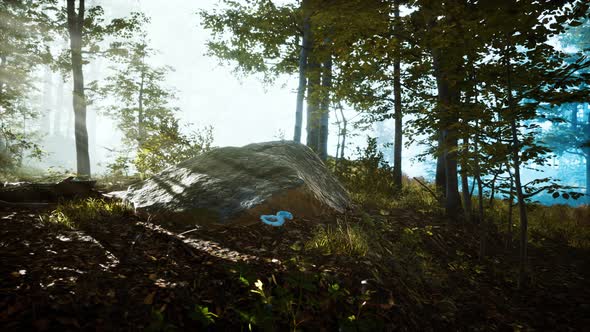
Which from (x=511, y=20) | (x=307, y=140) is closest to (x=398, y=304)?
(x=511, y=20)

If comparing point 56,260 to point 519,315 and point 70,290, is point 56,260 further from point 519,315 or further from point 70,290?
point 519,315

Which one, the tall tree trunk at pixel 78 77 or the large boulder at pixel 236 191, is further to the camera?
the tall tree trunk at pixel 78 77

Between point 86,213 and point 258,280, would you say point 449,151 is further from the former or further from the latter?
point 86,213

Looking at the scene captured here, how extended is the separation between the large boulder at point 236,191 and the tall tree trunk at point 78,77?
25.9 ft

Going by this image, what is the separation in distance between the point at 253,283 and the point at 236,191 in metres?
1.73

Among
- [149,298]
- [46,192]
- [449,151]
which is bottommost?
[149,298]

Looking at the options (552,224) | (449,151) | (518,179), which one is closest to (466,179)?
(449,151)

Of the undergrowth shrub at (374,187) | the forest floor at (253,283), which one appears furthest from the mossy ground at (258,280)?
the undergrowth shrub at (374,187)

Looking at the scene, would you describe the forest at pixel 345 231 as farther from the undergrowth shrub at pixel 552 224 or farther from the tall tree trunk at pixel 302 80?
the tall tree trunk at pixel 302 80

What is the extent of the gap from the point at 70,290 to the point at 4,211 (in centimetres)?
311

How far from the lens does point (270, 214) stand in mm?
3574

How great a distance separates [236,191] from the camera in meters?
3.79

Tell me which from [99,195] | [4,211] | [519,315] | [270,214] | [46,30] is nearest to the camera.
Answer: [519,315]

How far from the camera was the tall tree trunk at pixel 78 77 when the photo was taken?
10195 mm
